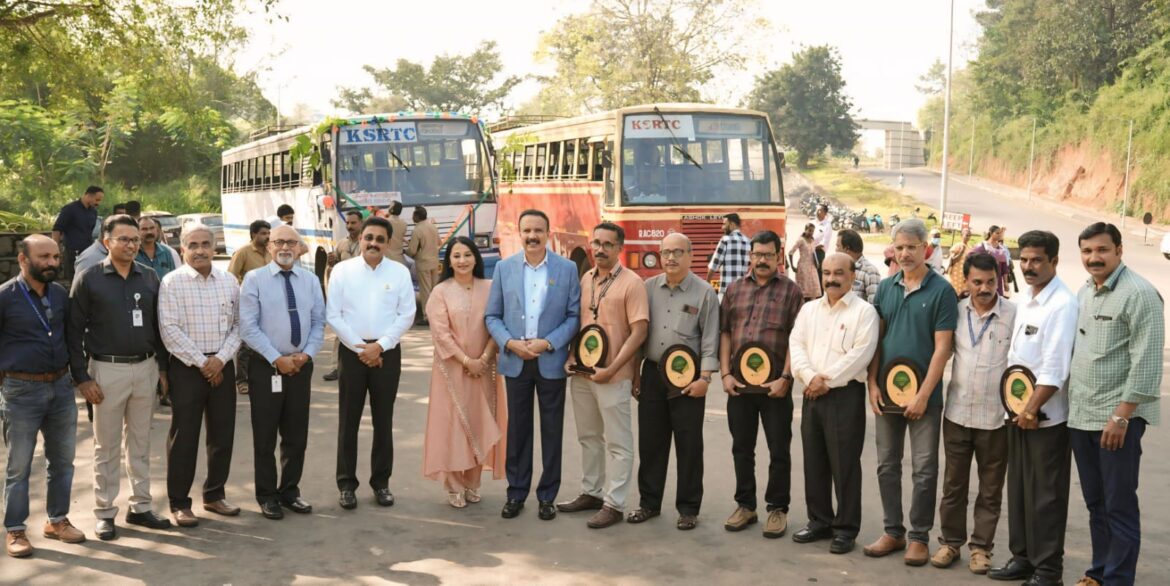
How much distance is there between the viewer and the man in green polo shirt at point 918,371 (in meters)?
5.80

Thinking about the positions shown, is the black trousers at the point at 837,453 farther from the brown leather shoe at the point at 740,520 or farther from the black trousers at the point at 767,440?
the brown leather shoe at the point at 740,520

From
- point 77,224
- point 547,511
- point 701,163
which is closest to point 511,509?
point 547,511

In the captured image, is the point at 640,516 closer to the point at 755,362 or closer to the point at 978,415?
the point at 755,362

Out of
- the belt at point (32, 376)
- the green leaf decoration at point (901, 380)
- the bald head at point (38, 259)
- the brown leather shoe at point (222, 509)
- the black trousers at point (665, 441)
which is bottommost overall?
the brown leather shoe at point (222, 509)

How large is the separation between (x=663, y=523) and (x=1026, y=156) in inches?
2469

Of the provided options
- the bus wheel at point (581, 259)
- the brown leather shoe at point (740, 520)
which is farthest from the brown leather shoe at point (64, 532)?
the bus wheel at point (581, 259)

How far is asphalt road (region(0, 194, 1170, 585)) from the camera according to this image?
5.70 m

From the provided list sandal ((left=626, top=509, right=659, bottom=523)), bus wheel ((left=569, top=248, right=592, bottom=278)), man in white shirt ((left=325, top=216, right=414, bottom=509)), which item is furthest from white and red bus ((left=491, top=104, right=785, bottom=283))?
sandal ((left=626, top=509, right=659, bottom=523))

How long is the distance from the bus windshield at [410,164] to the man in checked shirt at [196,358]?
9814 millimetres

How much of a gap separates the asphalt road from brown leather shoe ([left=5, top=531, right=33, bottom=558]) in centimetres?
5

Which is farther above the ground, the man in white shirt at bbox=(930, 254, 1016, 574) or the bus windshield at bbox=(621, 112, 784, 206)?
the bus windshield at bbox=(621, 112, 784, 206)

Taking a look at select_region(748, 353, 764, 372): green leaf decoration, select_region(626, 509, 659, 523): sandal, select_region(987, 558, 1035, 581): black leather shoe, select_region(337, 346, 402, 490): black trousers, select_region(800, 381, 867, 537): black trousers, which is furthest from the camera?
select_region(337, 346, 402, 490): black trousers

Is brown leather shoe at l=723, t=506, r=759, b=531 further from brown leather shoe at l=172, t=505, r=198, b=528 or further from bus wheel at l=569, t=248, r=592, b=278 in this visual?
bus wheel at l=569, t=248, r=592, b=278

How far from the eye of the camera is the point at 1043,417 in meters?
5.45
